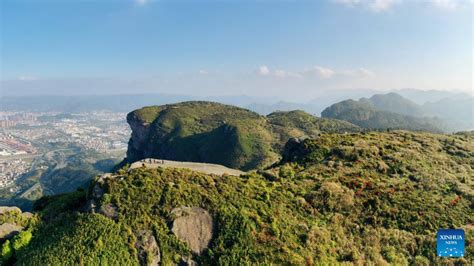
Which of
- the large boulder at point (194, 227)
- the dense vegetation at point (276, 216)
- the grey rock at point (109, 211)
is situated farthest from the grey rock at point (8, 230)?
the large boulder at point (194, 227)

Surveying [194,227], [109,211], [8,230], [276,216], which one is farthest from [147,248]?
[8,230]

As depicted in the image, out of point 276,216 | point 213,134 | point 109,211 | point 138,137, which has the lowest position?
point 138,137

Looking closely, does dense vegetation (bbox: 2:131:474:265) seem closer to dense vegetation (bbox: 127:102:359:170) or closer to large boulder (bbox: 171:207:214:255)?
large boulder (bbox: 171:207:214:255)

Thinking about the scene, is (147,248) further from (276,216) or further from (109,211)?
(276,216)

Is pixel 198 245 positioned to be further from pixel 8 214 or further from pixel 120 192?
pixel 8 214

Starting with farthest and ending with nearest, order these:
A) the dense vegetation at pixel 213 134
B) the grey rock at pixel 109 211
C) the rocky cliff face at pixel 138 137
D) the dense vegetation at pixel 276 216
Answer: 1. the rocky cliff face at pixel 138 137
2. the dense vegetation at pixel 213 134
3. the grey rock at pixel 109 211
4. the dense vegetation at pixel 276 216

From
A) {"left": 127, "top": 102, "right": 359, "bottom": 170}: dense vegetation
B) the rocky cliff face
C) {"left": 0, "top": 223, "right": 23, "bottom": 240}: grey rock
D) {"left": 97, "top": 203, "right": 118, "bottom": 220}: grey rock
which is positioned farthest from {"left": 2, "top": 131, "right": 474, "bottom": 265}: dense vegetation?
the rocky cliff face

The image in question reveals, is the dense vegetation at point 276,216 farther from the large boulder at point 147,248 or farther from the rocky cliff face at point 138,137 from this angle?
the rocky cliff face at point 138,137

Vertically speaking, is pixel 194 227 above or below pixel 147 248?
above
